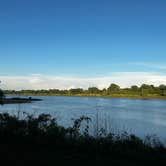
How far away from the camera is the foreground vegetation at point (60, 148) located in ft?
21.2

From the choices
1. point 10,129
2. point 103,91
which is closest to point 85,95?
point 103,91

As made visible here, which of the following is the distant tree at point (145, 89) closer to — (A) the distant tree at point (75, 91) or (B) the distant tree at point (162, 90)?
(B) the distant tree at point (162, 90)

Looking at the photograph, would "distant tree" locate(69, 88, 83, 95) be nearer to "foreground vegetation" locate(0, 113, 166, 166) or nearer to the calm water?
the calm water

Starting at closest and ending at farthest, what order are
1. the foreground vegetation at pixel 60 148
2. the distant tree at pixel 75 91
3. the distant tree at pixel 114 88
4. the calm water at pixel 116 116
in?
the foreground vegetation at pixel 60 148, the calm water at pixel 116 116, the distant tree at pixel 114 88, the distant tree at pixel 75 91

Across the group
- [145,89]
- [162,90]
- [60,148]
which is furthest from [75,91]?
[60,148]

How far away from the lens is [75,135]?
8.64m

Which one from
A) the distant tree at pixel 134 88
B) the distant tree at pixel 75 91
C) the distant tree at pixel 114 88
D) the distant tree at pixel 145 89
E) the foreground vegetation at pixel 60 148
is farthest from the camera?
the distant tree at pixel 75 91

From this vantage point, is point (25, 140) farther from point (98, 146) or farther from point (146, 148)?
point (146, 148)

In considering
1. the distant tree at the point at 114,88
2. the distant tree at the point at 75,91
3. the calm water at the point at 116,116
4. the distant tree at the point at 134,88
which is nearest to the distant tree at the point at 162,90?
the distant tree at the point at 134,88

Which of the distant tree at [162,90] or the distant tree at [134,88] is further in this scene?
the distant tree at [134,88]

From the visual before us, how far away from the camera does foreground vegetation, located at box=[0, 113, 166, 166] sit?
6.46m

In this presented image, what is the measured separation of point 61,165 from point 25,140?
A: 2541 mm

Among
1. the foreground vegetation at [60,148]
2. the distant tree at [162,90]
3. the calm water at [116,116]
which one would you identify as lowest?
the calm water at [116,116]

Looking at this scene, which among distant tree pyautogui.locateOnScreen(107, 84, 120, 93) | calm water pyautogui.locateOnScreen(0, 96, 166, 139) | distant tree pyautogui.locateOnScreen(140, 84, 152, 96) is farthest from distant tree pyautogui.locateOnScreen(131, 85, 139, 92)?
calm water pyautogui.locateOnScreen(0, 96, 166, 139)
